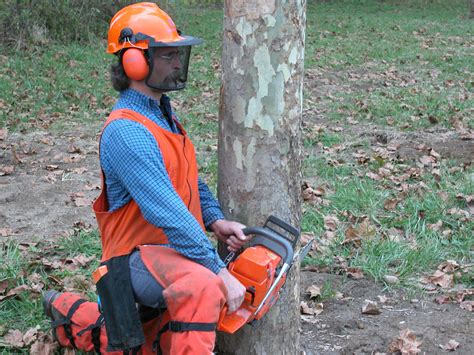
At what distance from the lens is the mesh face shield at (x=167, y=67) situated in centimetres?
295

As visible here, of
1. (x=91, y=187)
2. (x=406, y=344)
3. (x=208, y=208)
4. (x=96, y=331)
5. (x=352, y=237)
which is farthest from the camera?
(x=91, y=187)

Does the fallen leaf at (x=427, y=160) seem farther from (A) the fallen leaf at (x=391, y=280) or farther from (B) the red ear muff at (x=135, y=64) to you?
(B) the red ear muff at (x=135, y=64)

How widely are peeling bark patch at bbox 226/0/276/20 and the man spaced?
0.27m

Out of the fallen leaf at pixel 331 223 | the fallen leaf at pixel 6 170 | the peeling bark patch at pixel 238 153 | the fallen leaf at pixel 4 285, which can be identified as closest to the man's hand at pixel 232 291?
the peeling bark patch at pixel 238 153

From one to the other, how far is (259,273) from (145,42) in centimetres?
113

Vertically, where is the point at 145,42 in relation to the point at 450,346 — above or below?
above

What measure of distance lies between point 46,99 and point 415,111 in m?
5.39

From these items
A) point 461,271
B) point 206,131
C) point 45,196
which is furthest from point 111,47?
point 206,131

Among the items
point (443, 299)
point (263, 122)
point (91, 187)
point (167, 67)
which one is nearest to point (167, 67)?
point (167, 67)

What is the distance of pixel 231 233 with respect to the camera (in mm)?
3160

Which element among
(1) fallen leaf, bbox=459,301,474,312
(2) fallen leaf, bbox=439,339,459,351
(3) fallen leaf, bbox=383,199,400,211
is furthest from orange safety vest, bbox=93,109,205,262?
(3) fallen leaf, bbox=383,199,400,211

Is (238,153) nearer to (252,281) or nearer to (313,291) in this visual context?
(252,281)

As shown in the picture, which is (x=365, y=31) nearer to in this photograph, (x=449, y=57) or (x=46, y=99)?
(x=449, y=57)

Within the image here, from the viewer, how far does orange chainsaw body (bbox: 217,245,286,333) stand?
9.42 ft
